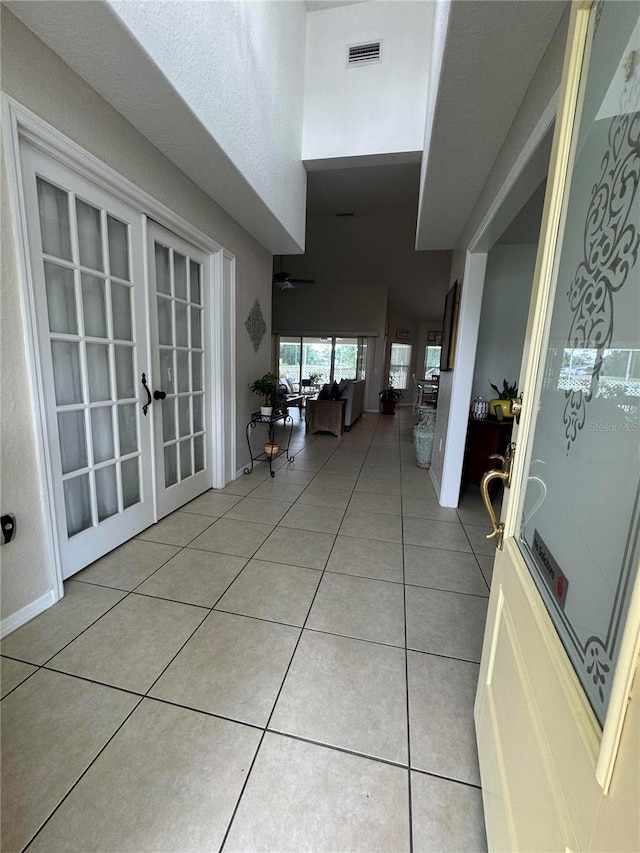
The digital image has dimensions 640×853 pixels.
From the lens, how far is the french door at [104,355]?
5.37 feet

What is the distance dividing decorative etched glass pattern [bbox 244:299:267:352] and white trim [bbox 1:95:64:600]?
2109 mm

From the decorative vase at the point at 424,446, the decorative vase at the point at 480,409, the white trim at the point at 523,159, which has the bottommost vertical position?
the decorative vase at the point at 424,446

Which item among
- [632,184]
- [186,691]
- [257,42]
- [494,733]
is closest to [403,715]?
[494,733]

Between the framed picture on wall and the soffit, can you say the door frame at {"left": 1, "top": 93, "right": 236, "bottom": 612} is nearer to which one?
the soffit

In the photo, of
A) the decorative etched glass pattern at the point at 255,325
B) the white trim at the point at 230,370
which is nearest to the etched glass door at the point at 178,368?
the white trim at the point at 230,370

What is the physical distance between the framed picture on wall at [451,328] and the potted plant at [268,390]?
1715 mm

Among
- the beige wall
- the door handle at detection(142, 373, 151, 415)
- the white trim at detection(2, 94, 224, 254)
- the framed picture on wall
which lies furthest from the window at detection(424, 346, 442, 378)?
the beige wall

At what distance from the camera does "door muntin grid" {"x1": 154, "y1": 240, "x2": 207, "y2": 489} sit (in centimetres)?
246

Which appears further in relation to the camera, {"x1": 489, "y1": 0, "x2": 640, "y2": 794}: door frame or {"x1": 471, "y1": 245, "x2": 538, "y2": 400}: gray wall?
{"x1": 471, "y1": 245, "x2": 538, "y2": 400}: gray wall

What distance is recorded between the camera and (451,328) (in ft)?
10.6

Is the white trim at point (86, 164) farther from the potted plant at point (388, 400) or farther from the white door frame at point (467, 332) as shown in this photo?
the potted plant at point (388, 400)

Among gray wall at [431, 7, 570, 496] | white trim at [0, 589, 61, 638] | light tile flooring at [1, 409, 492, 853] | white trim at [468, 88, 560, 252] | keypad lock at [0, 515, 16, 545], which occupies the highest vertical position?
gray wall at [431, 7, 570, 496]

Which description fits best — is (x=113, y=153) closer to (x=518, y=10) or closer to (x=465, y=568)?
(x=518, y=10)

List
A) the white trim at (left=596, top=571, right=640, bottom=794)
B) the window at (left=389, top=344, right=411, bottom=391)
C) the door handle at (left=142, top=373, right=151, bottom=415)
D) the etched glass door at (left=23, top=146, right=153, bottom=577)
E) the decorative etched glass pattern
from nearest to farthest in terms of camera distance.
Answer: the white trim at (left=596, top=571, right=640, bottom=794), the etched glass door at (left=23, top=146, right=153, bottom=577), the door handle at (left=142, top=373, right=151, bottom=415), the decorative etched glass pattern, the window at (left=389, top=344, right=411, bottom=391)
